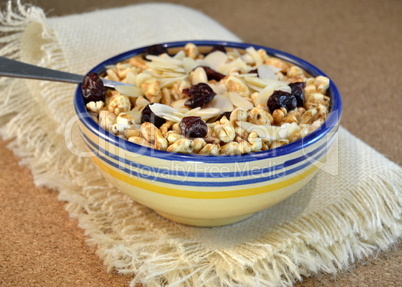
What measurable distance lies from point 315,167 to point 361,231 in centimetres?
15

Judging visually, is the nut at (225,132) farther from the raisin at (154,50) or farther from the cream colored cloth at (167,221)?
the raisin at (154,50)

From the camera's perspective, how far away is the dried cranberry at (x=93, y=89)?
866 millimetres

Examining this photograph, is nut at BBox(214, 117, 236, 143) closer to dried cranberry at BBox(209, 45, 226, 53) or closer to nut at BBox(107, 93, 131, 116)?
nut at BBox(107, 93, 131, 116)

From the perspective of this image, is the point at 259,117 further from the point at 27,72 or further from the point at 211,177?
the point at 27,72

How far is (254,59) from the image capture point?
3.35 feet

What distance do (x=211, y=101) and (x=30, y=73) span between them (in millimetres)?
300

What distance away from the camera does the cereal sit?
2.53ft

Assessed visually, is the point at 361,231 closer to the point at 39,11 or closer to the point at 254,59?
the point at 254,59

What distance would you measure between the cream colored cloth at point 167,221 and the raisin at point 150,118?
183 millimetres

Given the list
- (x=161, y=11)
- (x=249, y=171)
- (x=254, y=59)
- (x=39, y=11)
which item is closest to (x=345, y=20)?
(x=161, y=11)

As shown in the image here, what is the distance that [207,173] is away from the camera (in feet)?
2.39

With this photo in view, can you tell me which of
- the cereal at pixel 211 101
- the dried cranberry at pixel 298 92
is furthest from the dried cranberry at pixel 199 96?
the dried cranberry at pixel 298 92

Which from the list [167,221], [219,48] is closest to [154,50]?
[219,48]

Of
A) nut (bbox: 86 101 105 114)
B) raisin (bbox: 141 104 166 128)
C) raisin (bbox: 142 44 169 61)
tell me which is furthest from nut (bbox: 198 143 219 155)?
raisin (bbox: 142 44 169 61)
